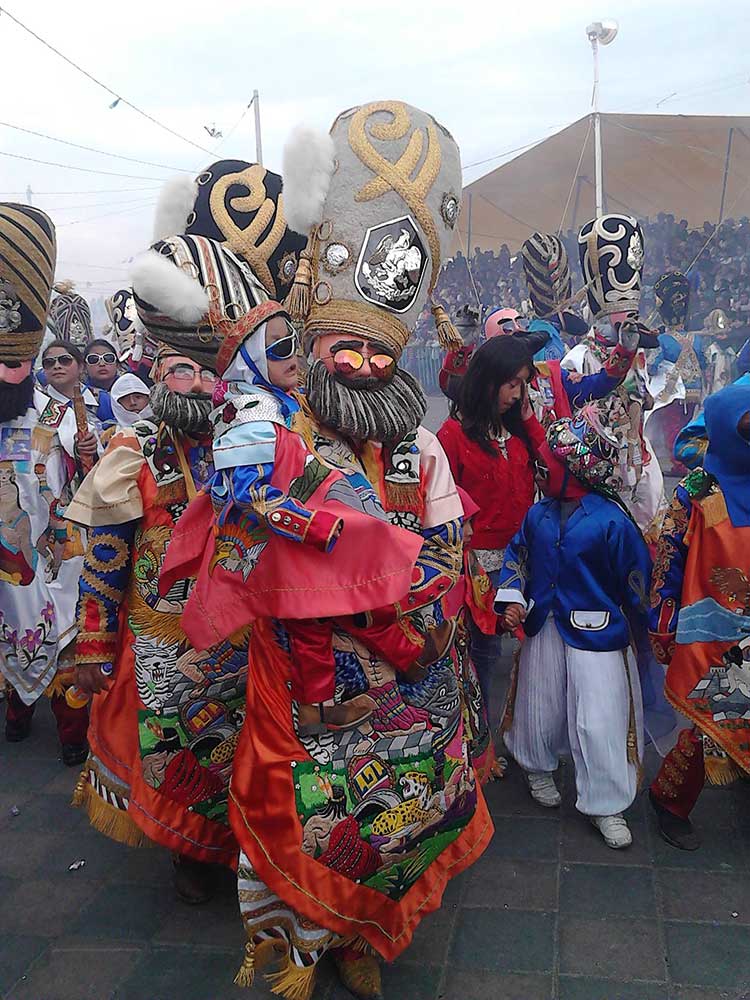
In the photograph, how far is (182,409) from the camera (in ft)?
9.04

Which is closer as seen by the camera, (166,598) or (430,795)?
(430,795)

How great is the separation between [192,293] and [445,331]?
2.96ft

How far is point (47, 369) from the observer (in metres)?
4.98

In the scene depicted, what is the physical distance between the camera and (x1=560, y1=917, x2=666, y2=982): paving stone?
2.55 metres

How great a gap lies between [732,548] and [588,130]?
700 inches

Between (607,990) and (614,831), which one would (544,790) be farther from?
(607,990)

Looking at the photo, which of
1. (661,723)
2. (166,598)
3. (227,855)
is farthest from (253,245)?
(661,723)

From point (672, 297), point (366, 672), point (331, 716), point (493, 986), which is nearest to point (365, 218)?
point (366, 672)

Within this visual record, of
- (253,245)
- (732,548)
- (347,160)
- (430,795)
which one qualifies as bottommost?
(430,795)

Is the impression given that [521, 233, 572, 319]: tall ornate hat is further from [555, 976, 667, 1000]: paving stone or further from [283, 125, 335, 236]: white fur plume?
[555, 976, 667, 1000]: paving stone

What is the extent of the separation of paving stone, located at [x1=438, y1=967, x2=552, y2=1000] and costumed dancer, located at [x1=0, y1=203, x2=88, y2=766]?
2435 mm

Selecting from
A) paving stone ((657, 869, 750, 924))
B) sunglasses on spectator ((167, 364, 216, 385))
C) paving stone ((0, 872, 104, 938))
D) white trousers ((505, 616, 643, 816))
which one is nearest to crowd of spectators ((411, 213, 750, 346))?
white trousers ((505, 616, 643, 816))

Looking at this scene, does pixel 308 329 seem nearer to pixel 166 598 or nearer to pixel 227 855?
pixel 166 598

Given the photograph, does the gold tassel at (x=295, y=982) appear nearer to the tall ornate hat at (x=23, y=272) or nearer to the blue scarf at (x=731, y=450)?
the blue scarf at (x=731, y=450)
